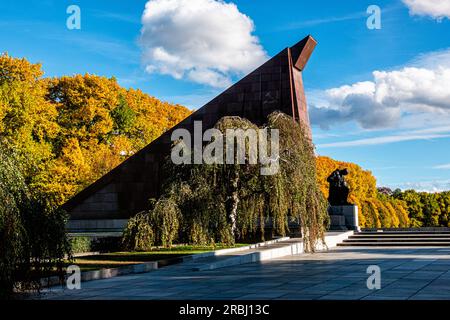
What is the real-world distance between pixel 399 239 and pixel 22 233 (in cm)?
1562

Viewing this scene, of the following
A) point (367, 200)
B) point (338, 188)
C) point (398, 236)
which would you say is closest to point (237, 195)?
point (398, 236)

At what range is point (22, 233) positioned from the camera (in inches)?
319

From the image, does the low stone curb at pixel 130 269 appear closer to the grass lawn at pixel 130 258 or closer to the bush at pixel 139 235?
the grass lawn at pixel 130 258

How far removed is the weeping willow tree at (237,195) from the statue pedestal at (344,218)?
23.2 feet

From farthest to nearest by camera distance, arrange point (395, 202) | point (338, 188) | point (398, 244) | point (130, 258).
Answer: point (395, 202), point (338, 188), point (398, 244), point (130, 258)

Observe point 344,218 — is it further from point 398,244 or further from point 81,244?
point 81,244

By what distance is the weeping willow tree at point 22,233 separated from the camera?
7680 millimetres

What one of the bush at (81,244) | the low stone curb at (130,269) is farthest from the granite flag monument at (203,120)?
the low stone curb at (130,269)

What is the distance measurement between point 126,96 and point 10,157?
95.9ft

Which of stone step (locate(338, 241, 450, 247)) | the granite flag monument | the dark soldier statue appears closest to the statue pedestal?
the dark soldier statue

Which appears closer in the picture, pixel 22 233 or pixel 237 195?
pixel 22 233

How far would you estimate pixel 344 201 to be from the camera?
Result: 23281 millimetres

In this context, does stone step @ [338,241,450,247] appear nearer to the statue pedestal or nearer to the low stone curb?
the statue pedestal
